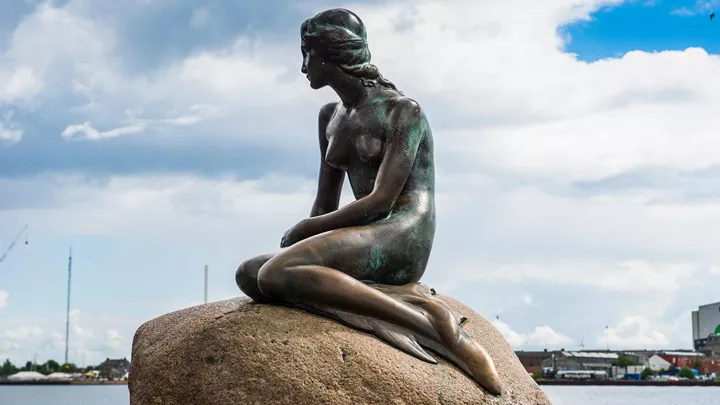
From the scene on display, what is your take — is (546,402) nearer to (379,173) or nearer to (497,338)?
(497,338)

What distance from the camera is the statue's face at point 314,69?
9930 mm

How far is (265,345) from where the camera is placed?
28.7ft

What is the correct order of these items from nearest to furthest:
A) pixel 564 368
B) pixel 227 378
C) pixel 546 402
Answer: pixel 227 378, pixel 546 402, pixel 564 368

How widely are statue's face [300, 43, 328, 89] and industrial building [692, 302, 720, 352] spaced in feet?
361

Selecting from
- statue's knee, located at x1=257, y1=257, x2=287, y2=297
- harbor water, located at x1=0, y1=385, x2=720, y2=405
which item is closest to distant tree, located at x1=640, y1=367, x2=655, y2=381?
harbor water, located at x1=0, y1=385, x2=720, y2=405

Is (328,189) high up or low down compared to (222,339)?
up

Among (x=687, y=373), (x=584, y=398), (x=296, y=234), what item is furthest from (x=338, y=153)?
(x=687, y=373)

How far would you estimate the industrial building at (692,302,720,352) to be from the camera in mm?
115438

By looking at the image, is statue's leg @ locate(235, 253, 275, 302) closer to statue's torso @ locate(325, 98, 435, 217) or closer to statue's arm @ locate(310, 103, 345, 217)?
statue's torso @ locate(325, 98, 435, 217)

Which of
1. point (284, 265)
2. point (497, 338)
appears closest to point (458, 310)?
point (497, 338)

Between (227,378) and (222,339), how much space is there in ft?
1.15

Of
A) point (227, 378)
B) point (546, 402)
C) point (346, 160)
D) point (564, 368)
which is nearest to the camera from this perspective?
point (227, 378)

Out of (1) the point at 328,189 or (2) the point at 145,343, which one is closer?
(2) the point at 145,343

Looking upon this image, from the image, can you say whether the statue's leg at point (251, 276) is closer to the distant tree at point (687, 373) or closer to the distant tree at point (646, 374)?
the distant tree at point (646, 374)
